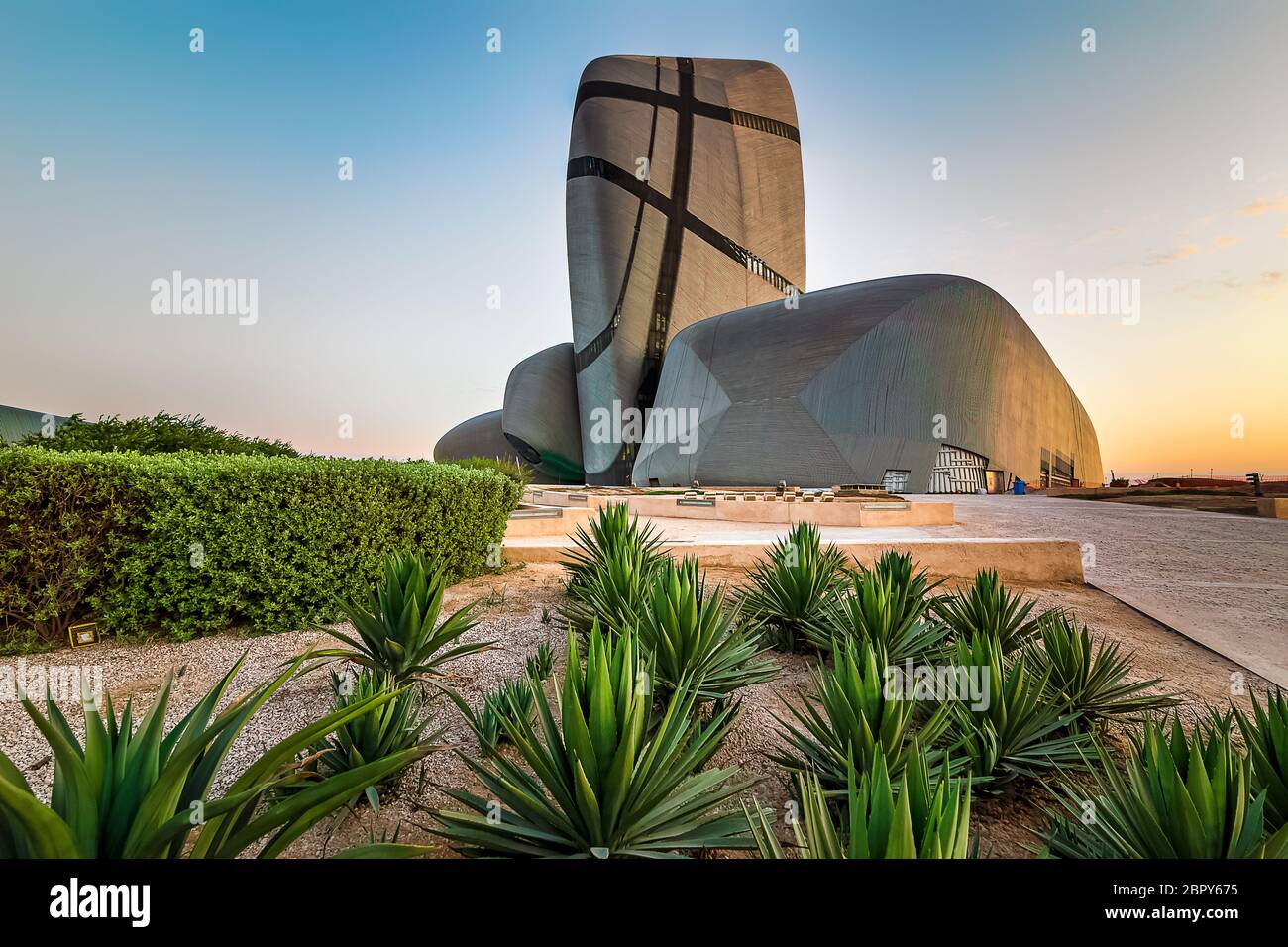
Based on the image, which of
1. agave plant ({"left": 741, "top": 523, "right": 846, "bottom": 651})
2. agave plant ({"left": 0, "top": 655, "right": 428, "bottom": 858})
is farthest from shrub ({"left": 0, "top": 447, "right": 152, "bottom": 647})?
agave plant ({"left": 741, "top": 523, "right": 846, "bottom": 651})

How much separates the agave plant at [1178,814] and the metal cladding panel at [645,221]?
37.4 meters

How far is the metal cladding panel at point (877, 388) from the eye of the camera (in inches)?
994

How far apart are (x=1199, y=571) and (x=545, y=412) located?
3913 centimetres

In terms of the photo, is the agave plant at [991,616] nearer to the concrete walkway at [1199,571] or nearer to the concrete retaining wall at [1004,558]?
the concrete walkway at [1199,571]

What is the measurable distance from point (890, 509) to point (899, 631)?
8.15 m

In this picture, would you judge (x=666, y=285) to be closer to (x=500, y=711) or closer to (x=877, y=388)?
(x=877, y=388)

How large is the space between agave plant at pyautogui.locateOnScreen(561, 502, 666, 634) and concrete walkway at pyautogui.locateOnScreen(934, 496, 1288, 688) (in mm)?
3960

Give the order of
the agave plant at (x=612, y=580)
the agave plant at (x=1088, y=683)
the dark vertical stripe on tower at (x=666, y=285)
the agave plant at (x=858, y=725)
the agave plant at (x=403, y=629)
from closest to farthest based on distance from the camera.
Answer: the agave plant at (x=858, y=725) < the agave plant at (x=1088, y=683) < the agave plant at (x=403, y=629) < the agave plant at (x=612, y=580) < the dark vertical stripe on tower at (x=666, y=285)

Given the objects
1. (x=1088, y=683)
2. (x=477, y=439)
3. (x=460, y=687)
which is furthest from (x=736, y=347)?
(x=477, y=439)

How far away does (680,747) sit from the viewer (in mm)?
1925

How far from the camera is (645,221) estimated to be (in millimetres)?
38031

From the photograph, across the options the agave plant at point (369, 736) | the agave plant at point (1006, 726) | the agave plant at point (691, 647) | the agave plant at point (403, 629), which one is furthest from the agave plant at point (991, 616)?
the agave plant at point (369, 736)
